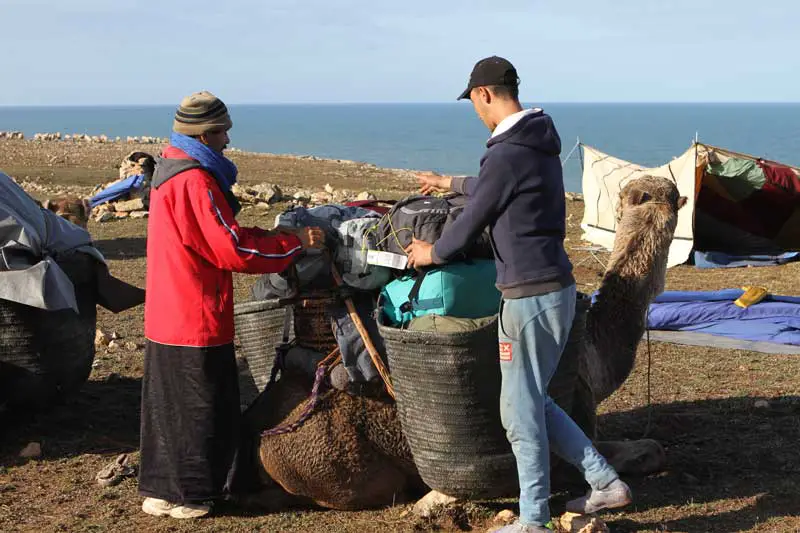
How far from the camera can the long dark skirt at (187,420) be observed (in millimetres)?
5434

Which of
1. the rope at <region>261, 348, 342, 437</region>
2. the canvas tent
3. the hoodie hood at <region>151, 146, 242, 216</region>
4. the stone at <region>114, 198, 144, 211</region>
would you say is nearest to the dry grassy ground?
the rope at <region>261, 348, 342, 437</region>

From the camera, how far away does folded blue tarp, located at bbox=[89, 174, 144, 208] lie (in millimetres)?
21125

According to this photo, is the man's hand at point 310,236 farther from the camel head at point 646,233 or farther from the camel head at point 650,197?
the camel head at point 650,197

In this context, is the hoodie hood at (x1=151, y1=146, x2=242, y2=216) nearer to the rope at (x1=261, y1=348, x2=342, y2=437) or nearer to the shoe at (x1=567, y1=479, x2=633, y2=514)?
the rope at (x1=261, y1=348, x2=342, y2=437)

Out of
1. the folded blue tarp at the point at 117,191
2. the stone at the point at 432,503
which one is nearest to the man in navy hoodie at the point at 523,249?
the stone at the point at 432,503

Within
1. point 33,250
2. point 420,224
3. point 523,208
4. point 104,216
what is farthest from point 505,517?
point 104,216

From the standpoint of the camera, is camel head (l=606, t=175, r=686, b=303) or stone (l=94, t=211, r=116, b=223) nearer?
camel head (l=606, t=175, r=686, b=303)

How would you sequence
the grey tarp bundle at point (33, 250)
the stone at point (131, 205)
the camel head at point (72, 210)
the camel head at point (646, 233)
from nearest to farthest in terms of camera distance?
the camel head at point (646, 233), the grey tarp bundle at point (33, 250), the camel head at point (72, 210), the stone at point (131, 205)

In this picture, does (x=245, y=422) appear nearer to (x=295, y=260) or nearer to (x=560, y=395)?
(x=295, y=260)

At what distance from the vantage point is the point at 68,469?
6539 millimetres

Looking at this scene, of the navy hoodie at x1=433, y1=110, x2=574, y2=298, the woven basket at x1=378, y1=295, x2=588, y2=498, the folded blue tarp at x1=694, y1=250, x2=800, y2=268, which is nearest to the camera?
the navy hoodie at x1=433, y1=110, x2=574, y2=298

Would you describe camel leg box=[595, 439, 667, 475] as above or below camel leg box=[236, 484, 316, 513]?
above

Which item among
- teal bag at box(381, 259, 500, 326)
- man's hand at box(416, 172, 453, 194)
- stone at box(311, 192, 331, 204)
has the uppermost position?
man's hand at box(416, 172, 453, 194)

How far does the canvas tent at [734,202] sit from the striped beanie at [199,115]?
11436mm
